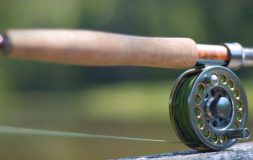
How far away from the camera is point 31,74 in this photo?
13.0 m

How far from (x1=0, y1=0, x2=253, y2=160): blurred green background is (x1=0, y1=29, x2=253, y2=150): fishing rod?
7.47 metres

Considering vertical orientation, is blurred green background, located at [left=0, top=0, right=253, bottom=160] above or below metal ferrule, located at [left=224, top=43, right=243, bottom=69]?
above

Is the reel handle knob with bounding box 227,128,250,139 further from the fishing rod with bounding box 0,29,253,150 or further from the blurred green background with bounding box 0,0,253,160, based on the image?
the blurred green background with bounding box 0,0,253,160

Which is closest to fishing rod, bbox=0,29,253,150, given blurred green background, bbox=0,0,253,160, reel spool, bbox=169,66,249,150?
reel spool, bbox=169,66,249,150

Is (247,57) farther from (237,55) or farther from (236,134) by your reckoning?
(236,134)

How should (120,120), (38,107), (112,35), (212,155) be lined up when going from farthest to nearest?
(38,107) < (120,120) < (212,155) < (112,35)

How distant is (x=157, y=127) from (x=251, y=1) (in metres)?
6.05

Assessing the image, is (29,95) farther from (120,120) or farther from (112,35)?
(112,35)

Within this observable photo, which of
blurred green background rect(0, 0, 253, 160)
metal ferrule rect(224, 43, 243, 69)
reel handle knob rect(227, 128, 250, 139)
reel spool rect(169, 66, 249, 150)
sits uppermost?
blurred green background rect(0, 0, 253, 160)

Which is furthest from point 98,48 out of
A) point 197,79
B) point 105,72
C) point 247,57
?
point 105,72

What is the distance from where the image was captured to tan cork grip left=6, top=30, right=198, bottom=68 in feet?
2.88

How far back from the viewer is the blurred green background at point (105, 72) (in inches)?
398

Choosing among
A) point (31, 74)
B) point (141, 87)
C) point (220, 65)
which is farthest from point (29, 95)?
point (220, 65)

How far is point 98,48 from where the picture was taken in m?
0.98
